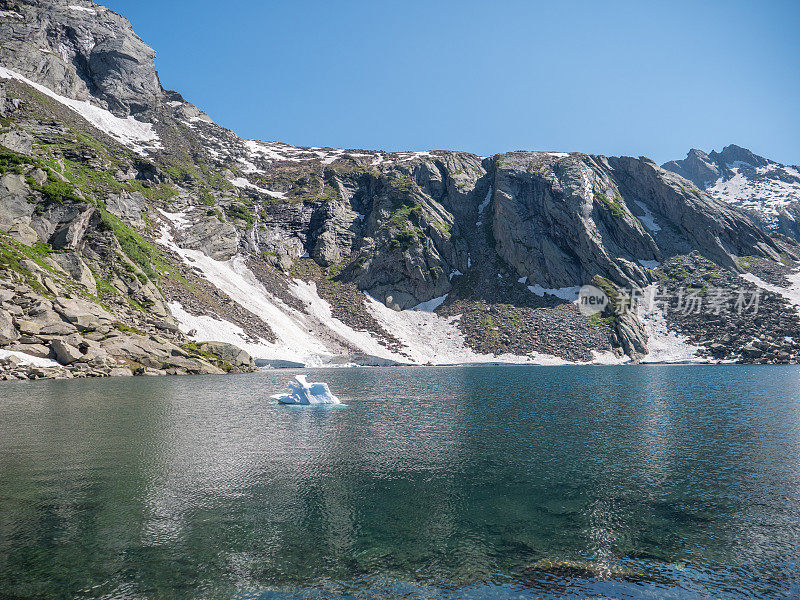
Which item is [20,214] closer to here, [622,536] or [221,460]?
[221,460]

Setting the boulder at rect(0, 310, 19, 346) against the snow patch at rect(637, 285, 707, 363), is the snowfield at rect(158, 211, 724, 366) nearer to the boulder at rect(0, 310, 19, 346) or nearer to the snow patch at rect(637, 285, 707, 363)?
the snow patch at rect(637, 285, 707, 363)

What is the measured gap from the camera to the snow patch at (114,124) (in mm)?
155913

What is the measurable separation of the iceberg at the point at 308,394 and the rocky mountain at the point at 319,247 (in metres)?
38.9

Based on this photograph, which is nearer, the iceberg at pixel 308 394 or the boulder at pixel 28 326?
the iceberg at pixel 308 394

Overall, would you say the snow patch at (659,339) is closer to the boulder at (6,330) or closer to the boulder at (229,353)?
the boulder at (229,353)

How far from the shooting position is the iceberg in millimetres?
45688

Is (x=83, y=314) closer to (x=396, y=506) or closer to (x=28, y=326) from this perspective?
(x=28, y=326)

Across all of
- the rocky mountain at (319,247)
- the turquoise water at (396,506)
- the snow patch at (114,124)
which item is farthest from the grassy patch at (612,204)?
the snow patch at (114,124)

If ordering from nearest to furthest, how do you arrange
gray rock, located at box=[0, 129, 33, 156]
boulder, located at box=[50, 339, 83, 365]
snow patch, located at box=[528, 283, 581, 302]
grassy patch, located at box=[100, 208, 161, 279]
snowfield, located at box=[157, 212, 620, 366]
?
boulder, located at box=[50, 339, 83, 365], grassy patch, located at box=[100, 208, 161, 279], gray rock, located at box=[0, 129, 33, 156], snowfield, located at box=[157, 212, 620, 366], snow patch, located at box=[528, 283, 581, 302]

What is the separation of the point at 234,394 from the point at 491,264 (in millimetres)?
134063

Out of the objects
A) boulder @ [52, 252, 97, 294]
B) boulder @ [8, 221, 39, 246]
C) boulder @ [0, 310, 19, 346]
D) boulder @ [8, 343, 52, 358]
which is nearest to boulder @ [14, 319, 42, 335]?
boulder @ [0, 310, 19, 346]

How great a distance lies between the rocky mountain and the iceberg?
38.9m

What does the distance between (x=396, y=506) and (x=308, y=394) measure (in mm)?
30008

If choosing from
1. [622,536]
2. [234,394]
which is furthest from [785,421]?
[234,394]
